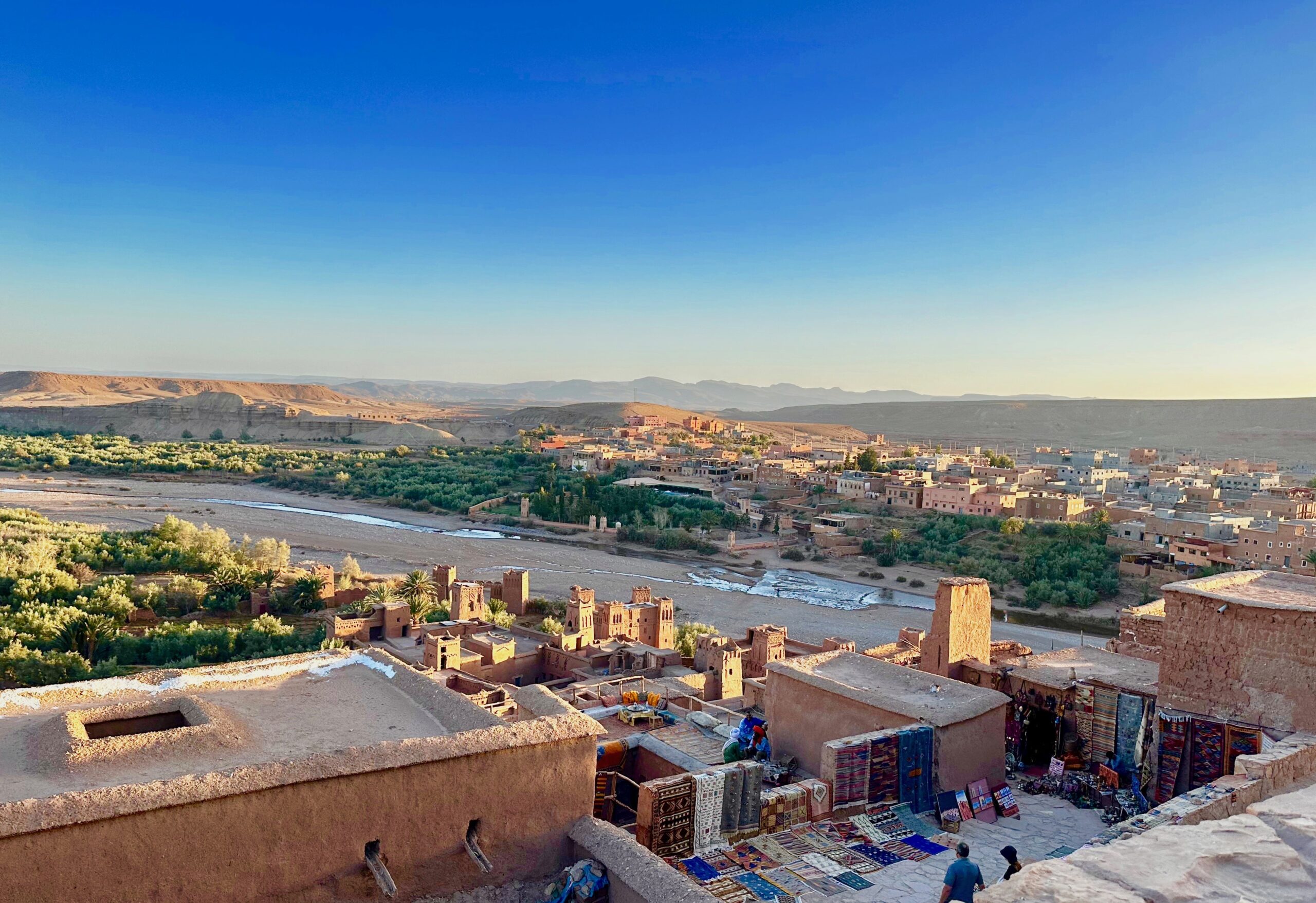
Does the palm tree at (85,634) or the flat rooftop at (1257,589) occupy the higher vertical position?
the flat rooftop at (1257,589)

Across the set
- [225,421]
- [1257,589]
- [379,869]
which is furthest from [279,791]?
[225,421]

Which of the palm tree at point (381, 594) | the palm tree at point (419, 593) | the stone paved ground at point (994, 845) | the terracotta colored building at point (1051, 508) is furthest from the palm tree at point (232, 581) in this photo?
the terracotta colored building at point (1051, 508)

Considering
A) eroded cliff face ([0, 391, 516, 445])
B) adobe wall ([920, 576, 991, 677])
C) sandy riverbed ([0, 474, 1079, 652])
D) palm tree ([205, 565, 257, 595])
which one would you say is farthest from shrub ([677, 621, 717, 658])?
eroded cliff face ([0, 391, 516, 445])

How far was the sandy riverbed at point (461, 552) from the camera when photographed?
2578 cm

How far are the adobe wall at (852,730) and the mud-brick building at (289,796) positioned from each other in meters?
3.34

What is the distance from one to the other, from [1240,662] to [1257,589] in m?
1.06

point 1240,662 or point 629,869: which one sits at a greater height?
point 1240,662

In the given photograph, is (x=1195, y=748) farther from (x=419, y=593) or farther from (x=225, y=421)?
(x=225, y=421)

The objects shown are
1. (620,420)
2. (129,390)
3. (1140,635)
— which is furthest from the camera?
(129,390)

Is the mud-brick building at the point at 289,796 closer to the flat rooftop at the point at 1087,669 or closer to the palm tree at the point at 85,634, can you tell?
the flat rooftop at the point at 1087,669

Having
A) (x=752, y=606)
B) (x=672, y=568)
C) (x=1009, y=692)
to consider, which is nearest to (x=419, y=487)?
(x=672, y=568)

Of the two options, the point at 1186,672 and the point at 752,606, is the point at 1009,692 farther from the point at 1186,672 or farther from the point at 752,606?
the point at 752,606

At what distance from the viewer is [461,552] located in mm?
34406

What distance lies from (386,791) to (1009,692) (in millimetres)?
7405
